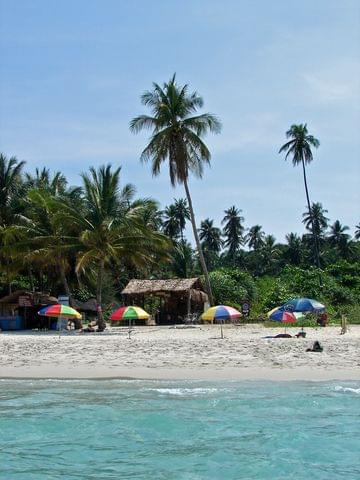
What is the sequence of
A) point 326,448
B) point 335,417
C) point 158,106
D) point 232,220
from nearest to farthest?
point 326,448, point 335,417, point 158,106, point 232,220

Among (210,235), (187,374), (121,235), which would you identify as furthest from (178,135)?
(210,235)

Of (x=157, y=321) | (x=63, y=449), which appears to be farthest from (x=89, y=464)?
(x=157, y=321)

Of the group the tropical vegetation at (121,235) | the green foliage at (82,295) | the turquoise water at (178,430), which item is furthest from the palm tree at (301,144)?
the turquoise water at (178,430)

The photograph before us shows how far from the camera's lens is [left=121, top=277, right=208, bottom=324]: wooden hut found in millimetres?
34969

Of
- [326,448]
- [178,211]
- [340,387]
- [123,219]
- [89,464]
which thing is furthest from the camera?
[178,211]

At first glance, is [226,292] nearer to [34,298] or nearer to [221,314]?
[34,298]

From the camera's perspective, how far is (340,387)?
1288cm

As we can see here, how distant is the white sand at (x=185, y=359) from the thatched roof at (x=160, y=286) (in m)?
12.8

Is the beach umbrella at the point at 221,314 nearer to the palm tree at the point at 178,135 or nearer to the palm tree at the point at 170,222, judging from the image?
the palm tree at the point at 178,135

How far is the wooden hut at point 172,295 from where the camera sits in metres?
35.0

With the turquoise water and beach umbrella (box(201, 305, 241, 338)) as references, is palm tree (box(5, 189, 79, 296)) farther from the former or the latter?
the turquoise water

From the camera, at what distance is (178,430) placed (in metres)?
9.98

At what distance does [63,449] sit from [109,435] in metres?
0.95

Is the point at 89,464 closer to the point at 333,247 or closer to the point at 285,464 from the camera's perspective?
the point at 285,464
